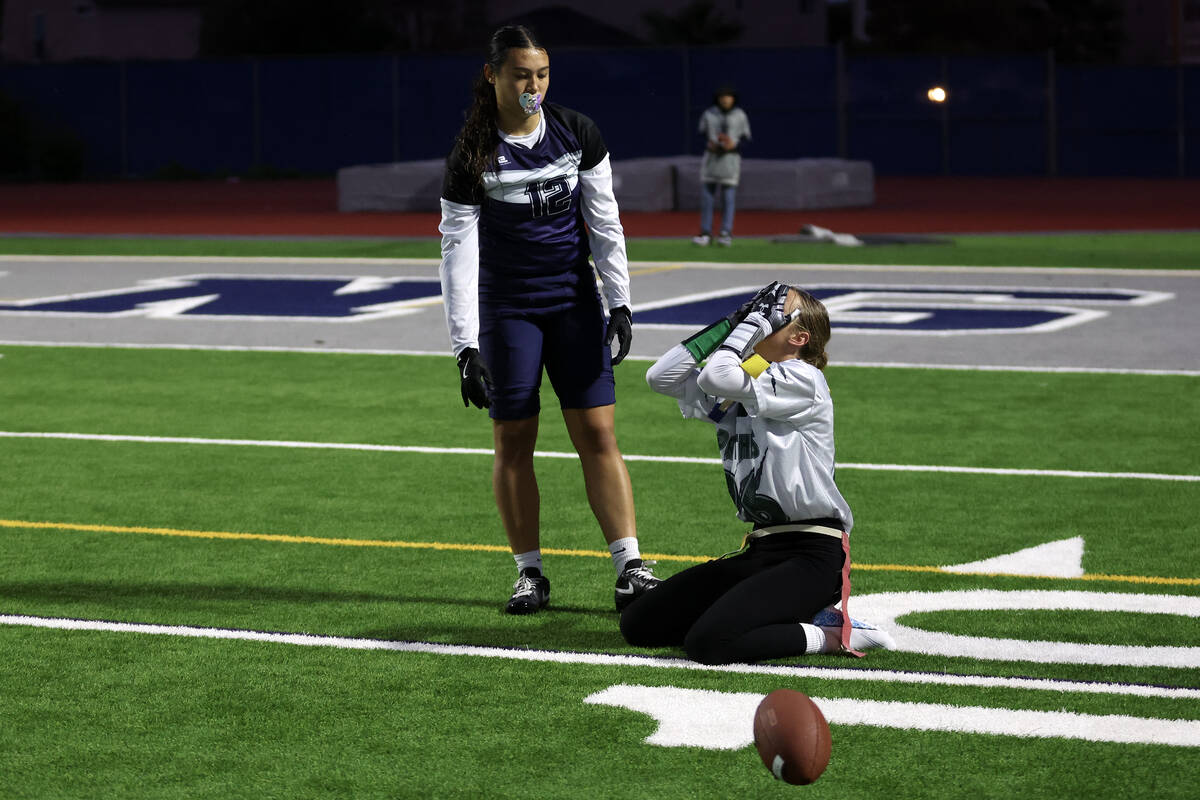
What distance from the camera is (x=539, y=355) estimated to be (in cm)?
636

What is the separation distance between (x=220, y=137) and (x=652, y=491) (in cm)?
3971

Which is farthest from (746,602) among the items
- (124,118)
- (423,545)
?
Answer: (124,118)

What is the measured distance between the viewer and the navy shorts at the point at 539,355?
630cm

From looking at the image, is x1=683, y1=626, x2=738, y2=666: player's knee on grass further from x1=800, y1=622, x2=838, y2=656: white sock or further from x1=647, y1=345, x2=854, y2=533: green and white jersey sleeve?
x1=647, y1=345, x2=854, y2=533: green and white jersey sleeve

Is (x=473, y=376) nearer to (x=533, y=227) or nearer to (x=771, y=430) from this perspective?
(x=533, y=227)

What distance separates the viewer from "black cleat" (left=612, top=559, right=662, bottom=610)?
20.7ft

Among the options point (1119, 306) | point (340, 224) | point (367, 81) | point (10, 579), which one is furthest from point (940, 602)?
point (367, 81)

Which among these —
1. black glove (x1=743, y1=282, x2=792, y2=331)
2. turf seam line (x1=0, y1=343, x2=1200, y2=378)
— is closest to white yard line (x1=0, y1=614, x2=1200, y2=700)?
black glove (x1=743, y1=282, x2=792, y2=331)

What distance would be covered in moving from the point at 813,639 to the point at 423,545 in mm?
2317

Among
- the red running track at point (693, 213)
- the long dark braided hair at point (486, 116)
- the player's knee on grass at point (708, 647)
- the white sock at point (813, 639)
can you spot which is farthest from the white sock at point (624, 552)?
the red running track at point (693, 213)

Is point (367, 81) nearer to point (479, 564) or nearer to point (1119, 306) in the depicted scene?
point (1119, 306)

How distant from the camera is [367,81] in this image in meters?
44.8

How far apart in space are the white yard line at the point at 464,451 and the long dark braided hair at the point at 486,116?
11.9 ft

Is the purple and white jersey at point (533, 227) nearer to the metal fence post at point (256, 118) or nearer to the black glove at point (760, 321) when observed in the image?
the black glove at point (760, 321)
